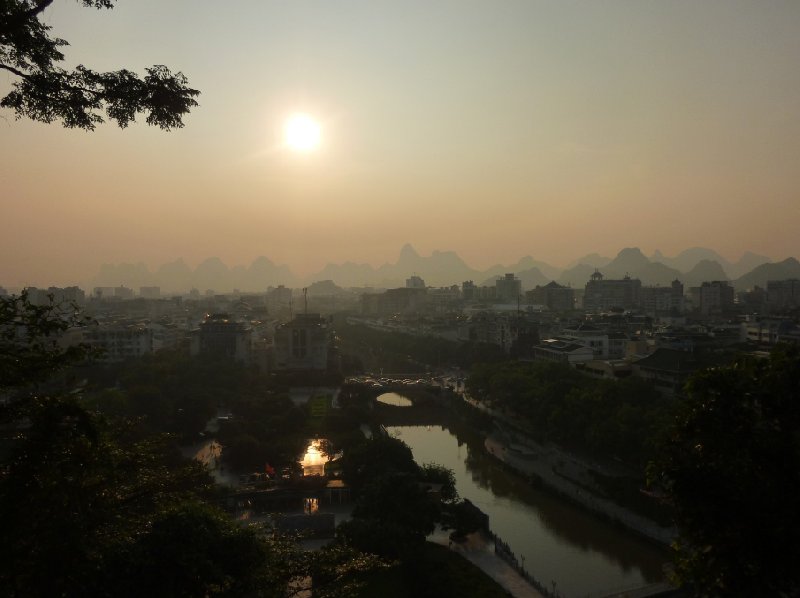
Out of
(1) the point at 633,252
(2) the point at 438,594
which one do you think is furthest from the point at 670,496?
(1) the point at 633,252

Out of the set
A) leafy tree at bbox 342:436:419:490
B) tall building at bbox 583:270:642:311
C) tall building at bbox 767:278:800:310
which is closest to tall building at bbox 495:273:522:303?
tall building at bbox 583:270:642:311

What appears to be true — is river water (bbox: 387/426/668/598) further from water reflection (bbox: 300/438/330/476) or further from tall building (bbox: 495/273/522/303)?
tall building (bbox: 495/273/522/303)

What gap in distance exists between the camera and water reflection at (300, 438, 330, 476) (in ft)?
31.7

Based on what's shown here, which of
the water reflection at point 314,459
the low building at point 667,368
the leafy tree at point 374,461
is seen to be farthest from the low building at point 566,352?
the leafy tree at point 374,461

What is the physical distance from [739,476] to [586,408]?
855 cm

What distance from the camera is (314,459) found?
35.3 feet

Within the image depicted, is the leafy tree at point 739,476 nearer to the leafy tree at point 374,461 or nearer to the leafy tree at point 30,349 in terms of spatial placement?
the leafy tree at point 30,349

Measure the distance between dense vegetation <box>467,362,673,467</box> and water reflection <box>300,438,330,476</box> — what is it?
13.3 ft

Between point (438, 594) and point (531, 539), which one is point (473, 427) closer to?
point (531, 539)

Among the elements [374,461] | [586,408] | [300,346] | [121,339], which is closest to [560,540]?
[374,461]

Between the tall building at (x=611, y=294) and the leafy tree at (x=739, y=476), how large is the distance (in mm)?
38692

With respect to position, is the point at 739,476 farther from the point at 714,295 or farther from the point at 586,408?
the point at 714,295

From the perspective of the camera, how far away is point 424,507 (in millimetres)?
6645

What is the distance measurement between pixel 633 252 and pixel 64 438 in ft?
328
